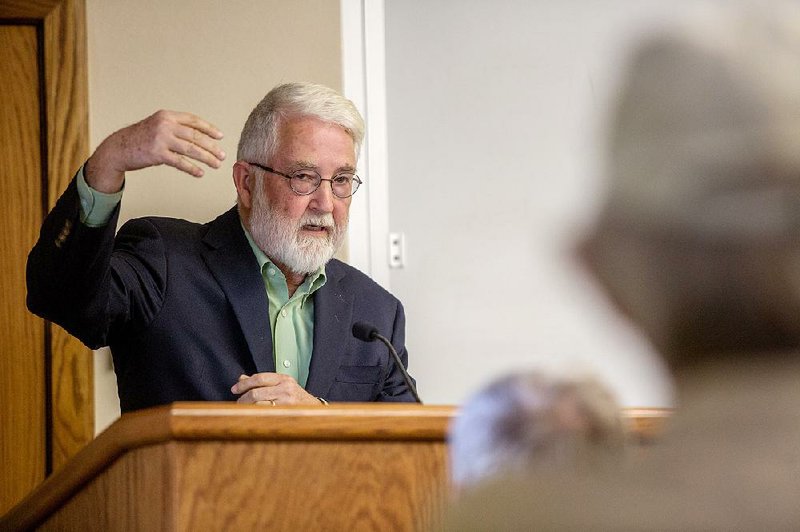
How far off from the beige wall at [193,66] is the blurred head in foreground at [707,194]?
258 centimetres

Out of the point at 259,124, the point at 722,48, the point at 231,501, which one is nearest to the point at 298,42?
the point at 259,124

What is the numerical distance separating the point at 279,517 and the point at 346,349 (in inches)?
54.5

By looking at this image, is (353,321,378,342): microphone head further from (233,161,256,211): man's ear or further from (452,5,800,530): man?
(452,5,800,530): man

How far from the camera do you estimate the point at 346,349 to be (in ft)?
8.81

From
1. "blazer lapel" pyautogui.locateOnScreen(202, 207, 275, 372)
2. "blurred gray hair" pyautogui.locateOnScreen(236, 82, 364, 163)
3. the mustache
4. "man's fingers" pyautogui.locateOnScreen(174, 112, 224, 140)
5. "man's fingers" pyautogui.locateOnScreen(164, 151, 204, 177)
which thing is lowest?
"blazer lapel" pyautogui.locateOnScreen(202, 207, 275, 372)

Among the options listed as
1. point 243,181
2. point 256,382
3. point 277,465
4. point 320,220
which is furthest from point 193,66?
point 277,465

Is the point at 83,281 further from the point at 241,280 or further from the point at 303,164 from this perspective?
the point at 303,164

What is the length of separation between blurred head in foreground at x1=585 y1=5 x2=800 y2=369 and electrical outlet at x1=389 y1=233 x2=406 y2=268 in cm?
276

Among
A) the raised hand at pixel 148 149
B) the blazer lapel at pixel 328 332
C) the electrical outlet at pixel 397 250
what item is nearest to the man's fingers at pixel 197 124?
the raised hand at pixel 148 149

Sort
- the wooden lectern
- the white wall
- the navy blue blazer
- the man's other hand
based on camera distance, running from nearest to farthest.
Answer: the wooden lectern, the man's other hand, the navy blue blazer, the white wall

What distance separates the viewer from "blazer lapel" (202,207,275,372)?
8.49 feet

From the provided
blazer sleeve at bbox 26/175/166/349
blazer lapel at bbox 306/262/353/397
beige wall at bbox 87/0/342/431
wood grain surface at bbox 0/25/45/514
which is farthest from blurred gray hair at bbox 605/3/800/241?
wood grain surface at bbox 0/25/45/514

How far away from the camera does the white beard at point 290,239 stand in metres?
2.74

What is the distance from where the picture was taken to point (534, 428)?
0.66 m
